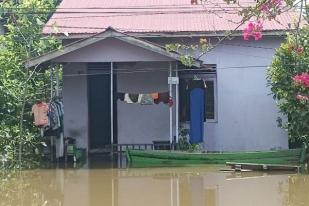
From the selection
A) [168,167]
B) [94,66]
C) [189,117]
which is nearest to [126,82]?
[94,66]

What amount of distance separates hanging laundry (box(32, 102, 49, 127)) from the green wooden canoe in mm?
2405

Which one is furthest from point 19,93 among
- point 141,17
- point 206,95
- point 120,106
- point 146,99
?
point 206,95

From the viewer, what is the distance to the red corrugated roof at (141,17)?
15.4m

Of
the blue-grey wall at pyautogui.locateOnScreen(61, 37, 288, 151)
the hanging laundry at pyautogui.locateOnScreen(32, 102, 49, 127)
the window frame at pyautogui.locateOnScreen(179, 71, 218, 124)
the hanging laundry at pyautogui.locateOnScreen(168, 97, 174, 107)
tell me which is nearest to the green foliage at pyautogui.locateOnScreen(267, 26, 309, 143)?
the blue-grey wall at pyautogui.locateOnScreen(61, 37, 288, 151)

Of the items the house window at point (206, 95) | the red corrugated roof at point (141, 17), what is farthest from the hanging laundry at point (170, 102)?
the red corrugated roof at point (141, 17)

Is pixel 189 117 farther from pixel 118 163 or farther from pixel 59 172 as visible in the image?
pixel 59 172

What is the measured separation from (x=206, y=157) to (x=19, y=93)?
5514mm

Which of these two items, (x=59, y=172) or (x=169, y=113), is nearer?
(x=59, y=172)

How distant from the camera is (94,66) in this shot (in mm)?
15703

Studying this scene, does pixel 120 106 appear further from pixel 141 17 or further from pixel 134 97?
pixel 141 17

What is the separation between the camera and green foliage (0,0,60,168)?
13.7 meters

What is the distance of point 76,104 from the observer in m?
15.5

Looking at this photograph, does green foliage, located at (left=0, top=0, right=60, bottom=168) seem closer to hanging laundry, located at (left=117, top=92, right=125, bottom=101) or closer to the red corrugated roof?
the red corrugated roof

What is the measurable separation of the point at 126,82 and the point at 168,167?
354 centimetres
